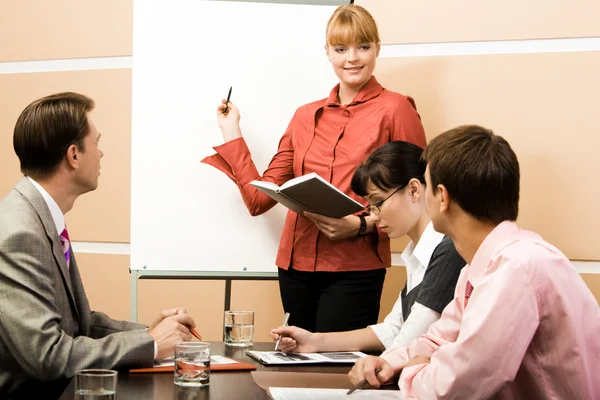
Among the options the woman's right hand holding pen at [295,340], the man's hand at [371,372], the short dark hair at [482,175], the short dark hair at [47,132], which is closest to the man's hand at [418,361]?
the man's hand at [371,372]

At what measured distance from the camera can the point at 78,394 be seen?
1186 mm

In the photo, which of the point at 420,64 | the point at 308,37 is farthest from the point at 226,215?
the point at 420,64

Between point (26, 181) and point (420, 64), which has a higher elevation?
point (420, 64)

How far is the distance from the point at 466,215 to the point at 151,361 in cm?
73

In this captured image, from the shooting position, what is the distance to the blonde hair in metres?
2.58

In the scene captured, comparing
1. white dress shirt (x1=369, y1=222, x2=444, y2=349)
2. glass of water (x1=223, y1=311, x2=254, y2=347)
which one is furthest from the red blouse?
glass of water (x1=223, y1=311, x2=254, y2=347)

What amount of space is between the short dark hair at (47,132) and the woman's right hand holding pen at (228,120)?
1.01 metres

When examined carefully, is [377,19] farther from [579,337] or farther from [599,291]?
[579,337]

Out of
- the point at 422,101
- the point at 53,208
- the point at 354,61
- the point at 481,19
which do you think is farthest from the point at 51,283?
the point at 481,19

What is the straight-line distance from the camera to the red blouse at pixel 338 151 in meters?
2.52

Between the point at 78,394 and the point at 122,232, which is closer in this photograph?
the point at 78,394

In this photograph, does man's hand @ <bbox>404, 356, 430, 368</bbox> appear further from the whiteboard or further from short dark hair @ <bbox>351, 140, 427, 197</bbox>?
the whiteboard

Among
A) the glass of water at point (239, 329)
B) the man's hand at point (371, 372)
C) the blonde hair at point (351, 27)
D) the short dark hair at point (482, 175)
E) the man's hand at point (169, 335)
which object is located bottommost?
the glass of water at point (239, 329)

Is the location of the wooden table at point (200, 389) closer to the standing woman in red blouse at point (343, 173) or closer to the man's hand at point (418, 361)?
the man's hand at point (418, 361)
